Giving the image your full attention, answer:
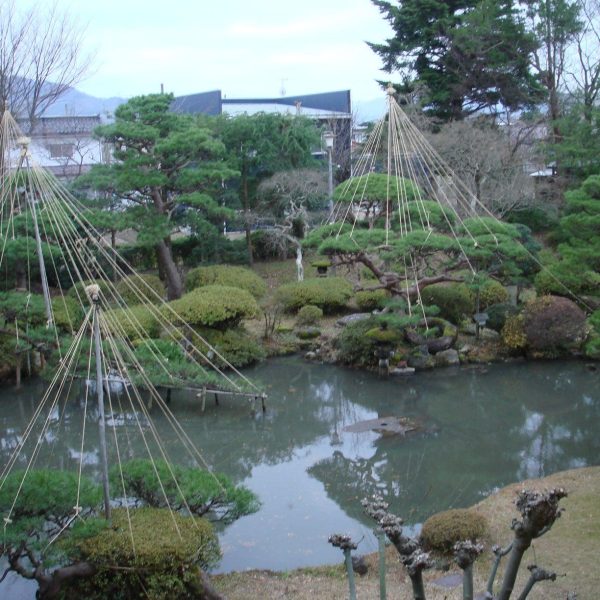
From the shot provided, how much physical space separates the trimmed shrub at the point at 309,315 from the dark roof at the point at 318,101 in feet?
36.4

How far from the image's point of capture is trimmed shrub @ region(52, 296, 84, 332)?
15.5 m

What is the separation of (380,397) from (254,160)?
10.1 metres

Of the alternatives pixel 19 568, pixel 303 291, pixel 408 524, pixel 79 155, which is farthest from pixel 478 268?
pixel 79 155

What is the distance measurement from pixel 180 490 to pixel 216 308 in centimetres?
816

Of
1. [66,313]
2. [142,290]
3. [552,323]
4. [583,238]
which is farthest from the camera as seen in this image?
[142,290]

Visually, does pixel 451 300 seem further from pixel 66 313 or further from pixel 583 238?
pixel 66 313

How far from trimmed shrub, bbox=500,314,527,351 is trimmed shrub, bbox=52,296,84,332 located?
28.4ft

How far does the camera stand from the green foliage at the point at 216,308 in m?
15.1

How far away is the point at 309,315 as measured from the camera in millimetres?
17547

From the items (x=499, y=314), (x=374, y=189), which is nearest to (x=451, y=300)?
(x=499, y=314)

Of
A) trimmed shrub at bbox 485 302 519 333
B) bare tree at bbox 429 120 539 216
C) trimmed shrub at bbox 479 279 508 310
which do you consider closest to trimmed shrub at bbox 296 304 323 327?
trimmed shrub at bbox 479 279 508 310

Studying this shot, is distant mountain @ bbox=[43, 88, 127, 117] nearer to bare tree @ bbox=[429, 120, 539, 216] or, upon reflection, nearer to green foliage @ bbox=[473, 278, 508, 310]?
bare tree @ bbox=[429, 120, 539, 216]

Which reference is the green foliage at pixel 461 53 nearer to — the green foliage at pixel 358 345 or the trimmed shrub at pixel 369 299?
the trimmed shrub at pixel 369 299

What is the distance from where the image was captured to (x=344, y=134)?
24.9 meters
